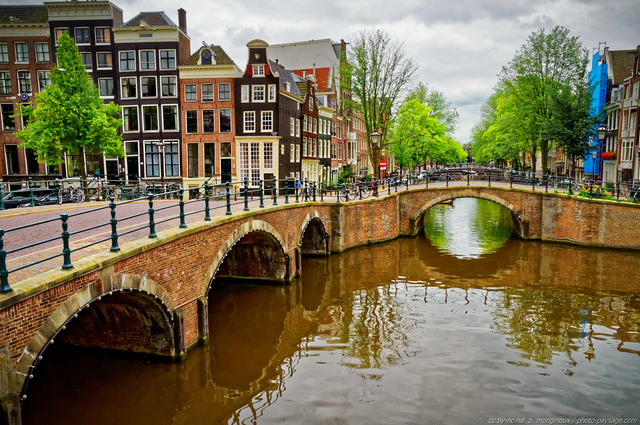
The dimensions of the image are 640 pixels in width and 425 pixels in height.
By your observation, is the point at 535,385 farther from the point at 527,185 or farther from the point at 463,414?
the point at 527,185

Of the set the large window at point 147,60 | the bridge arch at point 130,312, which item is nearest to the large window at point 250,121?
the large window at point 147,60

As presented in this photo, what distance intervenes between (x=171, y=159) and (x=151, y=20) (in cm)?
1002

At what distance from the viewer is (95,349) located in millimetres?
10422

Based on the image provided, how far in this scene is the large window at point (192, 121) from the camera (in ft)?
106

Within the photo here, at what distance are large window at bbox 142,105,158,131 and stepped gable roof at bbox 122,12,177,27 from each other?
575cm

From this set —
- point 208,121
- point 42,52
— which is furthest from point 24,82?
point 208,121

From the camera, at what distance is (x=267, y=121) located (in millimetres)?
31938

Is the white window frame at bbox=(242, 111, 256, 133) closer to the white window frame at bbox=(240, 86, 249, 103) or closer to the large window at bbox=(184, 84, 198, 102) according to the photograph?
the white window frame at bbox=(240, 86, 249, 103)

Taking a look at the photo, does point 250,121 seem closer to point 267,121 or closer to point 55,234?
point 267,121

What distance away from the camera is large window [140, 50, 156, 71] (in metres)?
32.2

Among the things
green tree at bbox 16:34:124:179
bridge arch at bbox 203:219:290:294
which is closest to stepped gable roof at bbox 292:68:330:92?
green tree at bbox 16:34:124:179

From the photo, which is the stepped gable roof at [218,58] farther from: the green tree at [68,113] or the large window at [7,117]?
the large window at [7,117]

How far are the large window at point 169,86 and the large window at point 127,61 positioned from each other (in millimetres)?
2327

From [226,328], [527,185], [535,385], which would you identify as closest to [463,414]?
[535,385]
